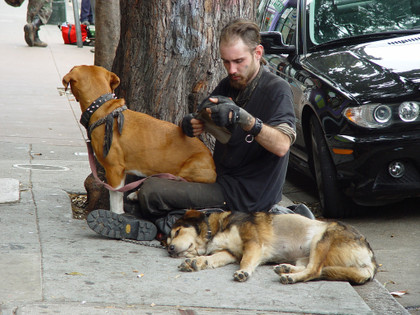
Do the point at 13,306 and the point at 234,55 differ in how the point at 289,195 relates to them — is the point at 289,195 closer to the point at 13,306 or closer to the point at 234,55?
the point at 234,55

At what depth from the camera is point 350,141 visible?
5383mm

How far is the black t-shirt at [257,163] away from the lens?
4410 millimetres

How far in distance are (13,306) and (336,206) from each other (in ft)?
10.7

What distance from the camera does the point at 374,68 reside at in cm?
560

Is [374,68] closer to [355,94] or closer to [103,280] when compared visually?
[355,94]

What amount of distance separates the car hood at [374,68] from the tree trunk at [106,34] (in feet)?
9.86

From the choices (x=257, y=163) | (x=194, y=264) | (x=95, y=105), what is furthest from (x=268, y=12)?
(x=194, y=264)

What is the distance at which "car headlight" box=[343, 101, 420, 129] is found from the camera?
17.3 feet

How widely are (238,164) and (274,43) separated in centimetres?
233

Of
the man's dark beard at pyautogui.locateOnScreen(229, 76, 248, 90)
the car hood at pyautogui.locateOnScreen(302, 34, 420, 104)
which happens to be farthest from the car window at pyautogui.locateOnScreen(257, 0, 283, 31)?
the man's dark beard at pyautogui.locateOnScreen(229, 76, 248, 90)

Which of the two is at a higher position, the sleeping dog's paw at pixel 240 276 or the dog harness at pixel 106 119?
the dog harness at pixel 106 119

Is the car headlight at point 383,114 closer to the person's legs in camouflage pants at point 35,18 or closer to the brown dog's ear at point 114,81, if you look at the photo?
the brown dog's ear at point 114,81

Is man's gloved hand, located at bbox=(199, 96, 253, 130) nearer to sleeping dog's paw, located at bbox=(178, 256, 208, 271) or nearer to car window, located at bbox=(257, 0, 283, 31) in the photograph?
sleeping dog's paw, located at bbox=(178, 256, 208, 271)

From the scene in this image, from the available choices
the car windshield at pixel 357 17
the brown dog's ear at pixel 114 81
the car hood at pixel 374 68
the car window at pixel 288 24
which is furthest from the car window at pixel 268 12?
the brown dog's ear at pixel 114 81
